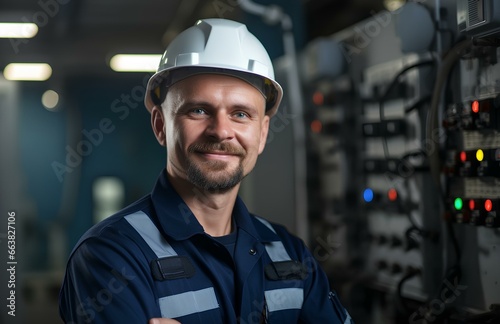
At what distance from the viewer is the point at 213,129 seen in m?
1.61

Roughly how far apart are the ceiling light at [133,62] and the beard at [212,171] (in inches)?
61.0

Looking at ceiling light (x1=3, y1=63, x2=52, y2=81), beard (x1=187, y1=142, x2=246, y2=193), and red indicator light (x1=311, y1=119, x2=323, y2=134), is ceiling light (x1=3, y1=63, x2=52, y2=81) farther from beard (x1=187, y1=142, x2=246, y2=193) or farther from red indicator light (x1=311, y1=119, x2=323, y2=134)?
beard (x1=187, y1=142, x2=246, y2=193)

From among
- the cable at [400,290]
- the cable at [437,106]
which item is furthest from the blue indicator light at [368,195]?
the cable at [437,106]

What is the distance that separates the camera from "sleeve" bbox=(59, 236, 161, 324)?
135 centimetres

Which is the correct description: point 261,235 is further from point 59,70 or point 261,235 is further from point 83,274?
point 59,70

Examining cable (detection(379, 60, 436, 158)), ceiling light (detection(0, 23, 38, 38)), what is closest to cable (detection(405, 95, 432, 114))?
cable (detection(379, 60, 436, 158))

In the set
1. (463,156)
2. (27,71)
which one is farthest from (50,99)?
(463,156)

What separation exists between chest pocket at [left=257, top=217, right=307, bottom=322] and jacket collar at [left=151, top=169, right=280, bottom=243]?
98 mm

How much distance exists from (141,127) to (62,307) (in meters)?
1.54

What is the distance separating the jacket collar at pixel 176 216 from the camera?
1574 mm

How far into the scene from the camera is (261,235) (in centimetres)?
180

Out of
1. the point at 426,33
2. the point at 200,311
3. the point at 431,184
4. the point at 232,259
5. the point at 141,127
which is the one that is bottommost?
the point at 200,311

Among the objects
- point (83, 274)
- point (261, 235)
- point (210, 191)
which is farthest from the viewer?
point (261, 235)

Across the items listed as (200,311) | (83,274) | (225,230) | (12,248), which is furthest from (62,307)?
(12,248)
